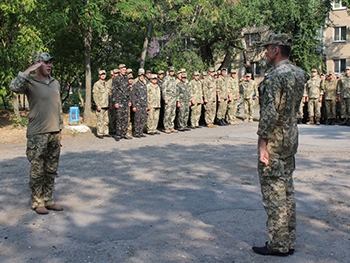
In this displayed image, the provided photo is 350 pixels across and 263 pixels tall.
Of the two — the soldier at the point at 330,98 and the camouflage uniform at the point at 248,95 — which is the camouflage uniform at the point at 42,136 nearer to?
the camouflage uniform at the point at 248,95

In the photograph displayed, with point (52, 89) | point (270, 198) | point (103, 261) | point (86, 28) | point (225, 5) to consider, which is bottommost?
point (103, 261)

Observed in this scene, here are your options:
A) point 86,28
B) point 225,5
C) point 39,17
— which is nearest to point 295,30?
point 225,5

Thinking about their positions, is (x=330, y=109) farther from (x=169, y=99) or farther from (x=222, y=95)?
(x=169, y=99)

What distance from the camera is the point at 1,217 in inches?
230

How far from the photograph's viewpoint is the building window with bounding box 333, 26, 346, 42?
131 feet

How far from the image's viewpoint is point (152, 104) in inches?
568

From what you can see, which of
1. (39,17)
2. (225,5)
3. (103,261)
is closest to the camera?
(103,261)

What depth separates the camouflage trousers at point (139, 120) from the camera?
45.4ft

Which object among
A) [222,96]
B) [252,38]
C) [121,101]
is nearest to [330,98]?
[222,96]

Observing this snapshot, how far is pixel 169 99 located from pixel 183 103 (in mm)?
866

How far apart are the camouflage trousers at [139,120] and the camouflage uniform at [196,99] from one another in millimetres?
2696

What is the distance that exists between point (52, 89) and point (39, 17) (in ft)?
33.6

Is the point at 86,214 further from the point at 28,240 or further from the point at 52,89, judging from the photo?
the point at 52,89

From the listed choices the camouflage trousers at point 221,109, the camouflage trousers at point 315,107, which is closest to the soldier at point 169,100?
the camouflage trousers at point 221,109
